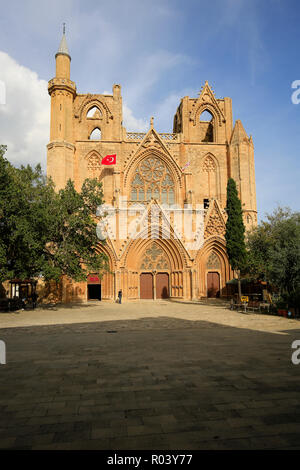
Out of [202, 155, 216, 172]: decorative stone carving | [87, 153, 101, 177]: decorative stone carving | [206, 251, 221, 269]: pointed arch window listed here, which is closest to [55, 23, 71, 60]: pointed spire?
[87, 153, 101, 177]: decorative stone carving

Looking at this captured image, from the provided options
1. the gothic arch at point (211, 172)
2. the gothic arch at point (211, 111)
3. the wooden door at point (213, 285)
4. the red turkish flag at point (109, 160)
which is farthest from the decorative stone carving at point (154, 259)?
the gothic arch at point (211, 111)

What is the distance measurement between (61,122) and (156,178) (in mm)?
12287

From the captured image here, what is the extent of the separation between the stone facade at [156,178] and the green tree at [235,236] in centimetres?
793

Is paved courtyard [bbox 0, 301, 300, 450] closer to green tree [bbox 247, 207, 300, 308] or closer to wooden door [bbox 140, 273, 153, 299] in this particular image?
green tree [bbox 247, 207, 300, 308]

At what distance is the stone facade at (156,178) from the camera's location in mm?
30625

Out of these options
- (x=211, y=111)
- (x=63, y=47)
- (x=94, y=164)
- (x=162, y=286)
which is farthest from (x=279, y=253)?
(x=63, y=47)

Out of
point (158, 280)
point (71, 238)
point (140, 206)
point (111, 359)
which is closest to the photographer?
point (111, 359)

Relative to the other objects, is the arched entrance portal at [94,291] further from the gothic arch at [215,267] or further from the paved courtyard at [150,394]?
the paved courtyard at [150,394]

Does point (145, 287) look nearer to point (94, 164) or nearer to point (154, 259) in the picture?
point (154, 259)

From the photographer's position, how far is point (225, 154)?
37.4 metres

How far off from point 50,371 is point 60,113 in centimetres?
3272

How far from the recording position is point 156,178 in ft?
118

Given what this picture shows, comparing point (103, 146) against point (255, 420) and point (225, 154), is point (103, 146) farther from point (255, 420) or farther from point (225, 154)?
point (255, 420)

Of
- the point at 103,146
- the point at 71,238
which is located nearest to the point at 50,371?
the point at 71,238
